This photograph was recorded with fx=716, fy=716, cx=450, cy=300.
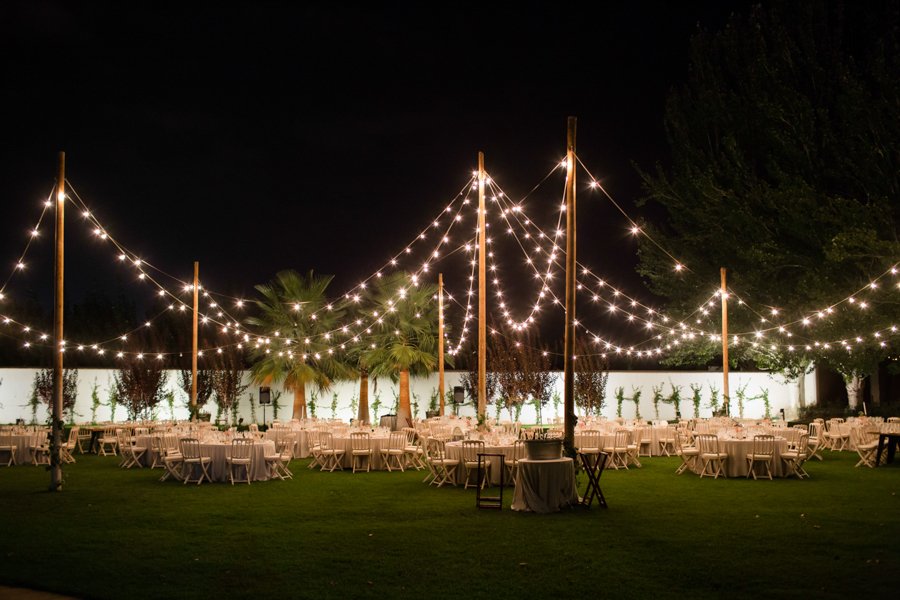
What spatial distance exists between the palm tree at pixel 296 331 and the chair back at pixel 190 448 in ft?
41.6

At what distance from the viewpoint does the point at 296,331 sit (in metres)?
25.7

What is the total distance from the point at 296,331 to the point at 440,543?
1936 centimetres

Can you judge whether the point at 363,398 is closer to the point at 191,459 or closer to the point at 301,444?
the point at 301,444

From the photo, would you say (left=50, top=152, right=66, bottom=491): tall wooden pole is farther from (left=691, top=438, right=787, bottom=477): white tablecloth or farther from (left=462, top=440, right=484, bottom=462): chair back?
(left=691, top=438, right=787, bottom=477): white tablecloth

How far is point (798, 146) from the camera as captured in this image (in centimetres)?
2050

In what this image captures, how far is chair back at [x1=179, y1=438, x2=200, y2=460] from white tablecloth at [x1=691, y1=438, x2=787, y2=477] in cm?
891

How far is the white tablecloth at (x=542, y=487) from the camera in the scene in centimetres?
890

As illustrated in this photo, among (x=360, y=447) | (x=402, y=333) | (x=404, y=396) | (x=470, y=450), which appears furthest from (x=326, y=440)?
(x=402, y=333)

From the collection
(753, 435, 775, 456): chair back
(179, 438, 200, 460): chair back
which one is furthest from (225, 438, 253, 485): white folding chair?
(753, 435, 775, 456): chair back

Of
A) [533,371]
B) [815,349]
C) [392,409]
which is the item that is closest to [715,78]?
[815,349]

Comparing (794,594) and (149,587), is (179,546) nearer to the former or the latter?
(149,587)

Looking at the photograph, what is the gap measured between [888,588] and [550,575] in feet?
8.38

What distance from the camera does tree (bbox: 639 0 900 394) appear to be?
18.7m

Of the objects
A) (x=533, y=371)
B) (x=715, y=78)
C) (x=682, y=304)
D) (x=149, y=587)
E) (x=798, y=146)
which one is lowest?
(x=149, y=587)
